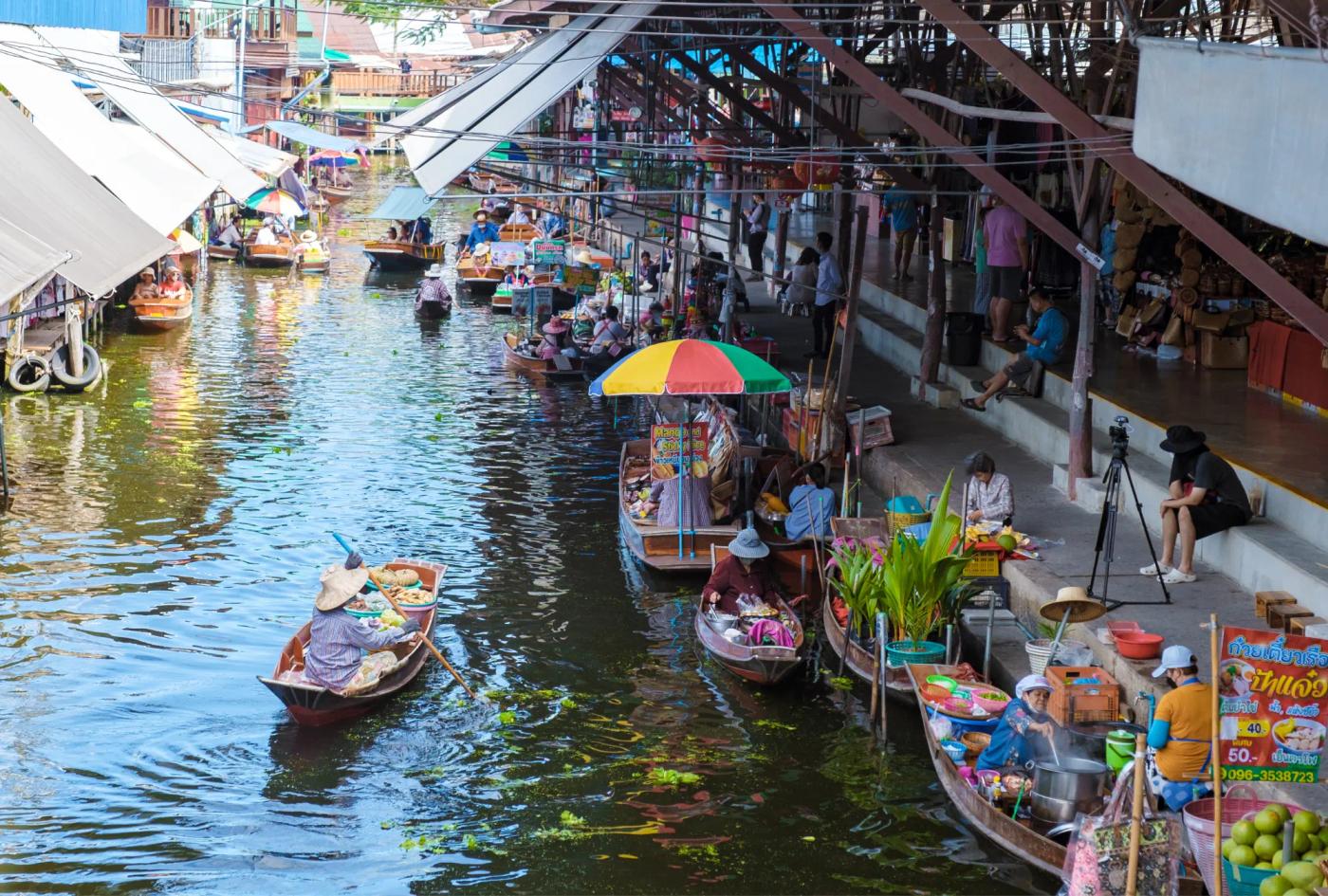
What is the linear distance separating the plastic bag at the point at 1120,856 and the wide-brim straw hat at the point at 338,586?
5896mm

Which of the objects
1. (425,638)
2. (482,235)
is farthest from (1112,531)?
(482,235)

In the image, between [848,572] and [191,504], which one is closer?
[848,572]

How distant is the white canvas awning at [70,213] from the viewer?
56.5 ft

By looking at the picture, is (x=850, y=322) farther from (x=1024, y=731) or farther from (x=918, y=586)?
(x=1024, y=731)

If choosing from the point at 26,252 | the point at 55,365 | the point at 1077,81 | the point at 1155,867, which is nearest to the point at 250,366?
the point at 55,365

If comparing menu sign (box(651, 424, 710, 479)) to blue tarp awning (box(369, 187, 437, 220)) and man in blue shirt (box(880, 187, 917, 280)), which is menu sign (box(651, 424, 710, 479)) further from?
man in blue shirt (box(880, 187, 917, 280))

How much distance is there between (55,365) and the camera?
23203mm

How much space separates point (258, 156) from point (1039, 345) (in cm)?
2629

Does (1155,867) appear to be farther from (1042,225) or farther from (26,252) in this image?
(26,252)

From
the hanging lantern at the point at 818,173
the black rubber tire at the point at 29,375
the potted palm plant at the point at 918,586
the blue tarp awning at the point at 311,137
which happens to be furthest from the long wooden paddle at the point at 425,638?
the blue tarp awning at the point at 311,137

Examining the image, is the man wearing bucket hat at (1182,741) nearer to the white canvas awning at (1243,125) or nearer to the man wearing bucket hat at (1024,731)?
the man wearing bucket hat at (1024,731)

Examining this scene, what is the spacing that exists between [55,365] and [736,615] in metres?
14.4

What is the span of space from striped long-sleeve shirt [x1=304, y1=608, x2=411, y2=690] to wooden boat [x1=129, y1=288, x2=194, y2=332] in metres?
19.0

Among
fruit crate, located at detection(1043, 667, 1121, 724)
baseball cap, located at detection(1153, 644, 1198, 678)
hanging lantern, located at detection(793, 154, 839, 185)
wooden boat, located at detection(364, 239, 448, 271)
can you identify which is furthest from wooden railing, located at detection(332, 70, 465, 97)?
baseball cap, located at detection(1153, 644, 1198, 678)
